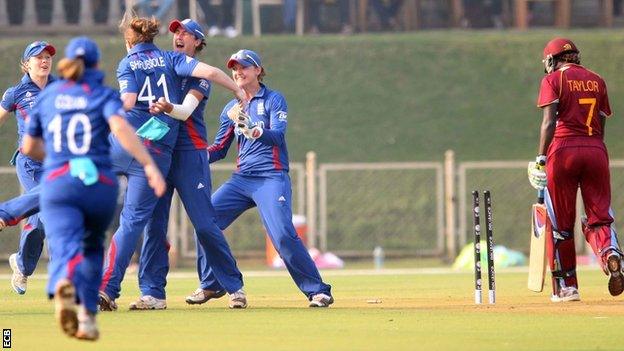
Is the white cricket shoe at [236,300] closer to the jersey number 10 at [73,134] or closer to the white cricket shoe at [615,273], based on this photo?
the white cricket shoe at [615,273]

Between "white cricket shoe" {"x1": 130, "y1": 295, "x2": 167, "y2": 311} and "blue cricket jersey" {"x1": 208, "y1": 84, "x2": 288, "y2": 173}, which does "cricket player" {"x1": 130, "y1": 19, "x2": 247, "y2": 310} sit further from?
"blue cricket jersey" {"x1": 208, "y1": 84, "x2": 288, "y2": 173}

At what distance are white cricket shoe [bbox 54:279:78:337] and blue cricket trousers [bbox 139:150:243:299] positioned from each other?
12.9 feet

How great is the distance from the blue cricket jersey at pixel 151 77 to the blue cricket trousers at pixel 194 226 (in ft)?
1.05

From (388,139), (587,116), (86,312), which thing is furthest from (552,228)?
(388,139)

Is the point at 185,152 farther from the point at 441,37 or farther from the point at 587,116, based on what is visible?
the point at 441,37

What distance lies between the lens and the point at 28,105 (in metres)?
15.1

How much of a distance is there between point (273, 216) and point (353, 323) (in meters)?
2.15

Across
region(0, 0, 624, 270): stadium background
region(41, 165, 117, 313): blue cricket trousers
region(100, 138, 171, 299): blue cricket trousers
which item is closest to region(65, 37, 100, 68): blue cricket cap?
region(41, 165, 117, 313): blue cricket trousers

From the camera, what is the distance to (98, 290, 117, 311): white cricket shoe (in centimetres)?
1355

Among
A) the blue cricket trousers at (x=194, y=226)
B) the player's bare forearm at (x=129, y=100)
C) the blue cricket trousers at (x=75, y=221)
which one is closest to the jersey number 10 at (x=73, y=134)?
the blue cricket trousers at (x=75, y=221)

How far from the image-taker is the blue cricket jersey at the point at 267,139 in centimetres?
1430

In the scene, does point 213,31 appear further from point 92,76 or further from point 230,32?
point 92,76

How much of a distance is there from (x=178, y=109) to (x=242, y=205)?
4.94 feet

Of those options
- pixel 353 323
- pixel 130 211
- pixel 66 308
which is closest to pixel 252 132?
pixel 130 211
